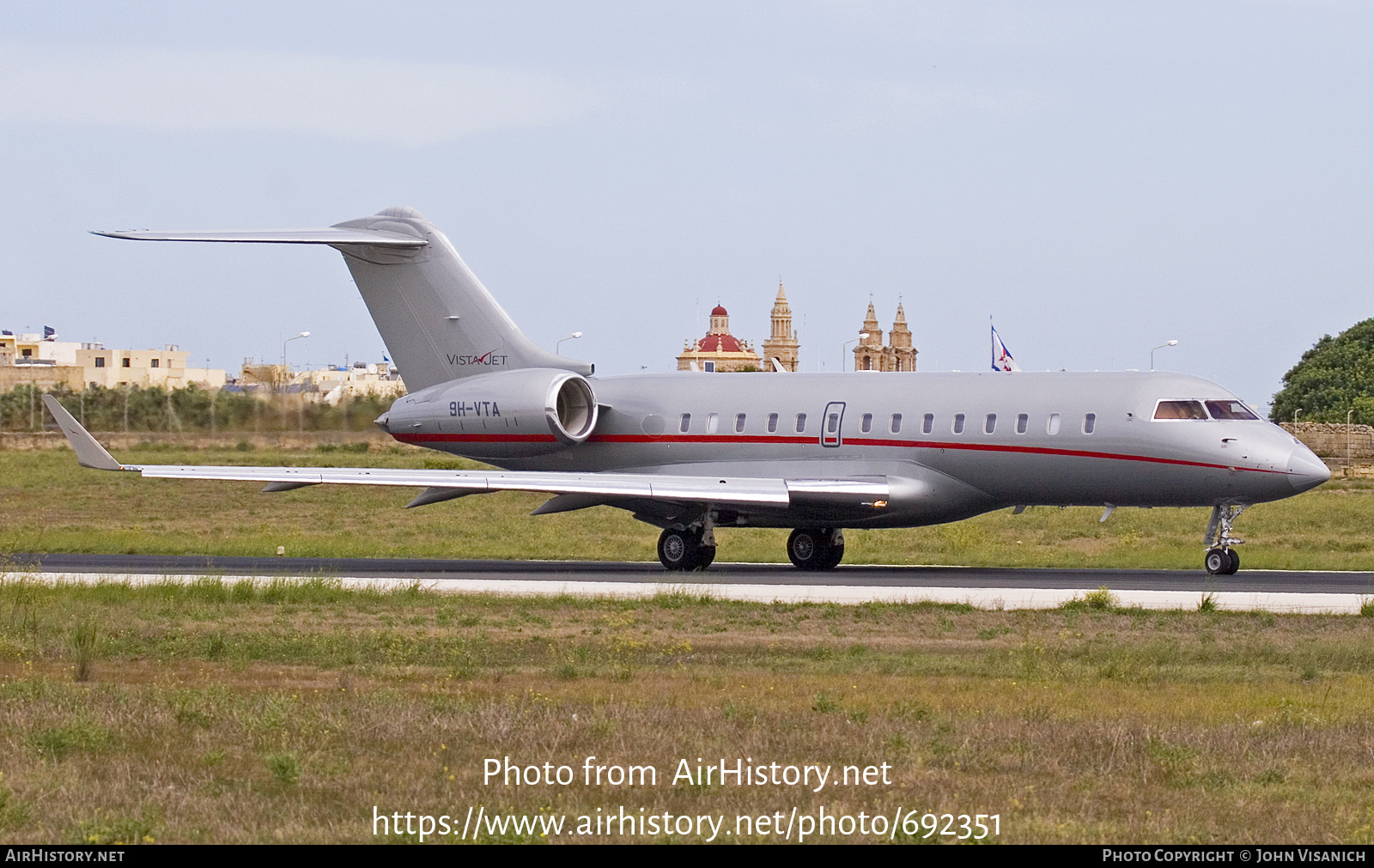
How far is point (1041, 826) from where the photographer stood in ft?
28.0

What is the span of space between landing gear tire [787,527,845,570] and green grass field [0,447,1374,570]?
3102mm

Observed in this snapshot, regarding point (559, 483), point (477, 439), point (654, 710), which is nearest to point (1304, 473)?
point (559, 483)

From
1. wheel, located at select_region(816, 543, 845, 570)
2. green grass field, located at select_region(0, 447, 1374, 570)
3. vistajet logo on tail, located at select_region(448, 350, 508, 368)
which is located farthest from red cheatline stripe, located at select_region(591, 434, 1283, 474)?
green grass field, located at select_region(0, 447, 1374, 570)

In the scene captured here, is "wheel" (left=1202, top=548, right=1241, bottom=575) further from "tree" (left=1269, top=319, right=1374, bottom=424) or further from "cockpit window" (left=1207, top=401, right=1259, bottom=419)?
"tree" (left=1269, top=319, right=1374, bottom=424)

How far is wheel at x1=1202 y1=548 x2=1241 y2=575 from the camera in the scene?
2525 cm

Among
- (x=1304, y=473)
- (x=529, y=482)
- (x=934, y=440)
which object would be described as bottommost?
(x=529, y=482)

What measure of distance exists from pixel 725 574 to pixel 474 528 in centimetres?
1521

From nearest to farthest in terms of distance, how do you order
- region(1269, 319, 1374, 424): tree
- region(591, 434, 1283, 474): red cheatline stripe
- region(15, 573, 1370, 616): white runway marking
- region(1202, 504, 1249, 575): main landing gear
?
region(15, 573, 1370, 616): white runway marking
region(591, 434, 1283, 474): red cheatline stripe
region(1202, 504, 1249, 575): main landing gear
region(1269, 319, 1374, 424): tree

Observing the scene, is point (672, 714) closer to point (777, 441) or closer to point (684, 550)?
point (684, 550)

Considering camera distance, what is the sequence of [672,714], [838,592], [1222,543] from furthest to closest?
[1222,543] < [838,592] < [672,714]

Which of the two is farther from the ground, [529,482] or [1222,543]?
[529,482]

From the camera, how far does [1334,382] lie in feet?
336

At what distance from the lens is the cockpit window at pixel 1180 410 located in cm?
2502
